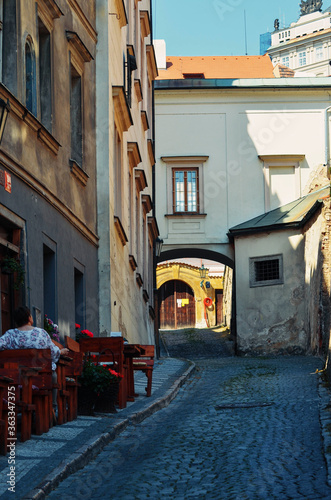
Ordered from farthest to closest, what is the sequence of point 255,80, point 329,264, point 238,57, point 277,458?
point 238,57
point 255,80
point 329,264
point 277,458

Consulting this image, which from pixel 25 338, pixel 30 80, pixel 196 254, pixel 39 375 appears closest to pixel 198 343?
pixel 196 254

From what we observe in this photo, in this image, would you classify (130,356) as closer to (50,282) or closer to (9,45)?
(50,282)

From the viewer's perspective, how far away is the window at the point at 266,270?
3112 centimetres

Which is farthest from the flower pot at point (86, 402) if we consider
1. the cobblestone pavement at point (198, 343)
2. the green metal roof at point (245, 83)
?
the green metal roof at point (245, 83)

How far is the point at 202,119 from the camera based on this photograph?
3469cm

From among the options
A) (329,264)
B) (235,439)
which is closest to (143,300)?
(329,264)

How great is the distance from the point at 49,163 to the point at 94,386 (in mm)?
3527

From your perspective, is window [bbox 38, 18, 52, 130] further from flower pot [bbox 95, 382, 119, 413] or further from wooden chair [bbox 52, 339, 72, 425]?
wooden chair [bbox 52, 339, 72, 425]

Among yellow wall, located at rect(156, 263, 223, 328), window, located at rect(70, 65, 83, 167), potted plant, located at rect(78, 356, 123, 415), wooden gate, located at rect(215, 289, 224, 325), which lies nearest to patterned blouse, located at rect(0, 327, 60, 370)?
potted plant, located at rect(78, 356, 123, 415)

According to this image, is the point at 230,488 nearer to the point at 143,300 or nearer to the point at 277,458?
the point at 277,458

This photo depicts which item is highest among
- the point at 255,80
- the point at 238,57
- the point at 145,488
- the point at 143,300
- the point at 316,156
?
the point at 238,57

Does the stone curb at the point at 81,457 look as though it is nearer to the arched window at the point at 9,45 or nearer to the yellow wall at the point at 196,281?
the arched window at the point at 9,45

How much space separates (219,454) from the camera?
28.7ft

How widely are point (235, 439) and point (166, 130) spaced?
25814 mm
